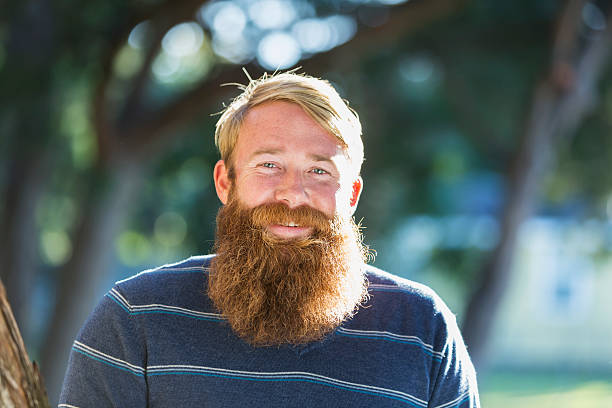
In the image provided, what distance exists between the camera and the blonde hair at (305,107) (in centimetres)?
248

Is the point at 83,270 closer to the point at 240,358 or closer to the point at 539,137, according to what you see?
the point at 539,137

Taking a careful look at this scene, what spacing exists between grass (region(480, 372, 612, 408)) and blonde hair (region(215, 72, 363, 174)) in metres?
11.9

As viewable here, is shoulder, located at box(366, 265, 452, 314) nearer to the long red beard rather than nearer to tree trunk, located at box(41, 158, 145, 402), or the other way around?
the long red beard

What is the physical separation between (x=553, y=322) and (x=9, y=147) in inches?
855

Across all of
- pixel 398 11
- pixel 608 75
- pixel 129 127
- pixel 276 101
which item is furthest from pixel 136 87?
pixel 276 101

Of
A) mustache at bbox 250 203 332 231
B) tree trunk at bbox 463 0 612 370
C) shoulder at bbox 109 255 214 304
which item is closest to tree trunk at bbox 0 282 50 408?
shoulder at bbox 109 255 214 304

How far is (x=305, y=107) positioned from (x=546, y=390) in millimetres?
17781

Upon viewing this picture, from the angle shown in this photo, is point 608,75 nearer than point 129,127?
Answer: No

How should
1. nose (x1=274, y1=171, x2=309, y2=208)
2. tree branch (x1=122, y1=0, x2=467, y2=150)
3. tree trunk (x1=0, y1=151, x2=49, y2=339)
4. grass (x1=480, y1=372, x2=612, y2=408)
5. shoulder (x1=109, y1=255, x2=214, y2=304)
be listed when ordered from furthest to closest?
1. grass (x1=480, y1=372, x2=612, y2=408)
2. tree trunk (x1=0, y1=151, x2=49, y2=339)
3. tree branch (x1=122, y1=0, x2=467, y2=150)
4. nose (x1=274, y1=171, x2=309, y2=208)
5. shoulder (x1=109, y1=255, x2=214, y2=304)

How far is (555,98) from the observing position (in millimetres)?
7535

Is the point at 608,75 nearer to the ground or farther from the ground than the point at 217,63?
farther from the ground

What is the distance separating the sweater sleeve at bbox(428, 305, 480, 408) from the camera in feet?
7.88

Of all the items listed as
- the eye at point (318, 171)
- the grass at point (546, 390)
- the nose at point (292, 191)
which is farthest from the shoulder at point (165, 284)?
the grass at point (546, 390)

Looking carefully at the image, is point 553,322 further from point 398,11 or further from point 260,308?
point 260,308
